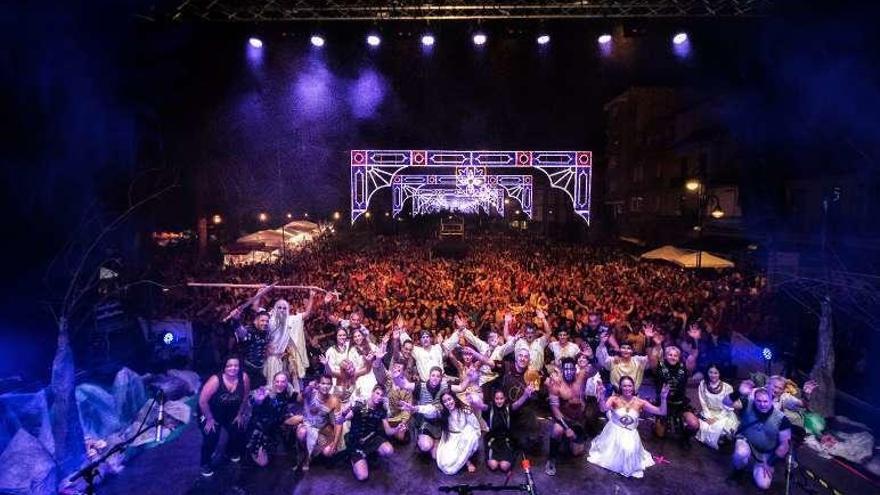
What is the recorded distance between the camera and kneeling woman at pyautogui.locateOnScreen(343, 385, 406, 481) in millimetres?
5840

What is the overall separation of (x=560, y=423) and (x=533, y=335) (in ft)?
7.01

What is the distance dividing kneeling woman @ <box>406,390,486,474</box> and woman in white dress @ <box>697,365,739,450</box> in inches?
123

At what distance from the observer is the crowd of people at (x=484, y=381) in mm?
5898

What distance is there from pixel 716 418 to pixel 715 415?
0.04 metres

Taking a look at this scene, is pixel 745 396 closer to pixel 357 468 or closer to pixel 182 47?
pixel 357 468

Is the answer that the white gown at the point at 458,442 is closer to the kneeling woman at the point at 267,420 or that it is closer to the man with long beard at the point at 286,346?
the kneeling woman at the point at 267,420

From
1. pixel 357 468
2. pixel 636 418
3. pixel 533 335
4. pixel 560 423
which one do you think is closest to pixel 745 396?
pixel 636 418

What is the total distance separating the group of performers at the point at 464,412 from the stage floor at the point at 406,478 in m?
0.14

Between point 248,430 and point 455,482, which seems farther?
point 248,430

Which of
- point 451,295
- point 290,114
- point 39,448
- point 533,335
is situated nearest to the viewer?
point 39,448

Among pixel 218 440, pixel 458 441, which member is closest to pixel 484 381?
pixel 458 441

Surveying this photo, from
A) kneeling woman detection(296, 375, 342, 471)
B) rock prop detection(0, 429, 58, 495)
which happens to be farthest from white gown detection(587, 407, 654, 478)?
rock prop detection(0, 429, 58, 495)

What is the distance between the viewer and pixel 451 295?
12078 millimetres

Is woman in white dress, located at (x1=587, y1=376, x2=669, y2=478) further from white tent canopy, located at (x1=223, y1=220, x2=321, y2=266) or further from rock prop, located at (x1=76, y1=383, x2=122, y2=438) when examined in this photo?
white tent canopy, located at (x1=223, y1=220, x2=321, y2=266)
